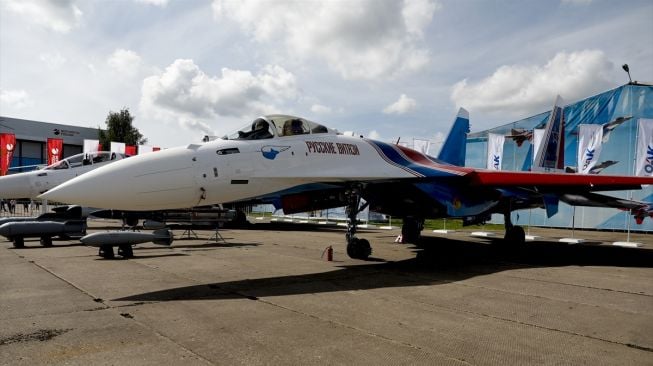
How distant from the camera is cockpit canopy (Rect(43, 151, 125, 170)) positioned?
1723 centimetres

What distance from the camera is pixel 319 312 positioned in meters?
5.32

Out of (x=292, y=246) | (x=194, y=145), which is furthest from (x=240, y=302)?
(x=292, y=246)

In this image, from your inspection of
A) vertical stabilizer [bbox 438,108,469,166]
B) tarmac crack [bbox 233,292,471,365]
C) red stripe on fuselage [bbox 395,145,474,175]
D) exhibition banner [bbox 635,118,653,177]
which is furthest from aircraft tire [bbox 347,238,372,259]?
exhibition banner [bbox 635,118,653,177]

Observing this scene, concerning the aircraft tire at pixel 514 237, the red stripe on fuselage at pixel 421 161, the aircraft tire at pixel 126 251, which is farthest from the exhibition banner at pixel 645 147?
the aircraft tire at pixel 126 251

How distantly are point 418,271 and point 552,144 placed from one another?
30.9 ft

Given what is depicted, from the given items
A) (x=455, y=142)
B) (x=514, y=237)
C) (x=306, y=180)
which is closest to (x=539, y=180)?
(x=514, y=237)

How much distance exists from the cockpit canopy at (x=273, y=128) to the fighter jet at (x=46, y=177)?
37.4ft

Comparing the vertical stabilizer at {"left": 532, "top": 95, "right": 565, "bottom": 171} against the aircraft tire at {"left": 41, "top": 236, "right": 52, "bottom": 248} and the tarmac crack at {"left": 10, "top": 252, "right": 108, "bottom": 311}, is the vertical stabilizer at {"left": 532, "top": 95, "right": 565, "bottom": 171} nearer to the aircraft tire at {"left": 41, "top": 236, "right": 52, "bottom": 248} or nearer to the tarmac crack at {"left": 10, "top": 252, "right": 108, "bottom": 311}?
the tarmac crack at {"left": 10, "top": 252, "right": 108, "bottom": 311}

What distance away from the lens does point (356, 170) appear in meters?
9.24

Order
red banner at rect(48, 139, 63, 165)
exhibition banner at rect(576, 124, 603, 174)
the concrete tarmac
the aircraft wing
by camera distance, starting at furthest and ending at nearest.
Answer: red banner at rect(48, 139, 63, 165), exhibition banner at rect(576, 124, 603, 174), the aircraft wing, the concrete tarmac

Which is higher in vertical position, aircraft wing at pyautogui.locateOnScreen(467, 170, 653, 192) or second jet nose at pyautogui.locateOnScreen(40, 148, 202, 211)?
aircraft wing at pyautogui.locateOnScreen(467, 170, 653, 192)

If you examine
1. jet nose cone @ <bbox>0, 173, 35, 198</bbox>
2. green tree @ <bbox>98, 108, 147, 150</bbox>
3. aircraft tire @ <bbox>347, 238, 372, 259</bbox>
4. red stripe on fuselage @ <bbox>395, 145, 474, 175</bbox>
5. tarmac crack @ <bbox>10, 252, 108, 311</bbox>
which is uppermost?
green tree @ <bbox>98, 108, 147, 150</bbox>

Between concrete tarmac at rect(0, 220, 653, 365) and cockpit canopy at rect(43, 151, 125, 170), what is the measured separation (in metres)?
8.36

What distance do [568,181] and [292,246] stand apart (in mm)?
7644
